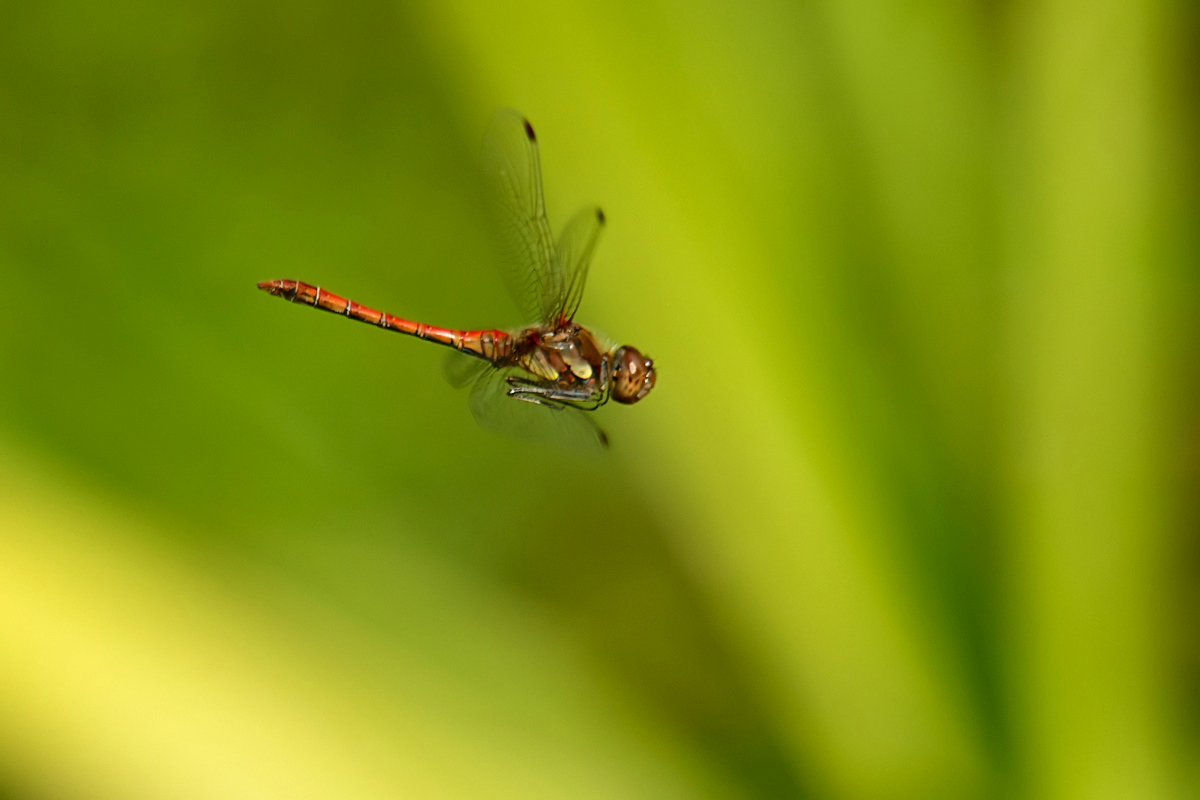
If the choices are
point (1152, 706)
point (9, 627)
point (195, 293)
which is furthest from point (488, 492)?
point (1152, 706)

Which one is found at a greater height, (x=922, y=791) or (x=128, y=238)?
(x=128, y=238)

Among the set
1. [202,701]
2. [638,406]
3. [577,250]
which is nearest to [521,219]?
[577,250]

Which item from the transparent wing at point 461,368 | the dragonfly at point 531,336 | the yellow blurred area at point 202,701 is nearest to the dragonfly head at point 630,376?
the dragonfly at point 531,336

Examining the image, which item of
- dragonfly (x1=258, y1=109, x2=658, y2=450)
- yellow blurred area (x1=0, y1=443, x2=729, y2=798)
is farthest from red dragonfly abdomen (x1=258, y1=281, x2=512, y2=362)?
yellow blurred area (x1=0, y1=443, x2=729, y2=798)

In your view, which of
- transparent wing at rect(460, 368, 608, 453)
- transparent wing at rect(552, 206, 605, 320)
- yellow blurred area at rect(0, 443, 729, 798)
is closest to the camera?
yellow blurred area at rect(0, 443, 729, 798)

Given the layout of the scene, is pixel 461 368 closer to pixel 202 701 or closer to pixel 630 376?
pixel 630 376

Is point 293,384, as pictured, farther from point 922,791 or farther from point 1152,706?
point 1152,706

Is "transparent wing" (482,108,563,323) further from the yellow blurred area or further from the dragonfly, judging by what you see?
the yellow blurred area
